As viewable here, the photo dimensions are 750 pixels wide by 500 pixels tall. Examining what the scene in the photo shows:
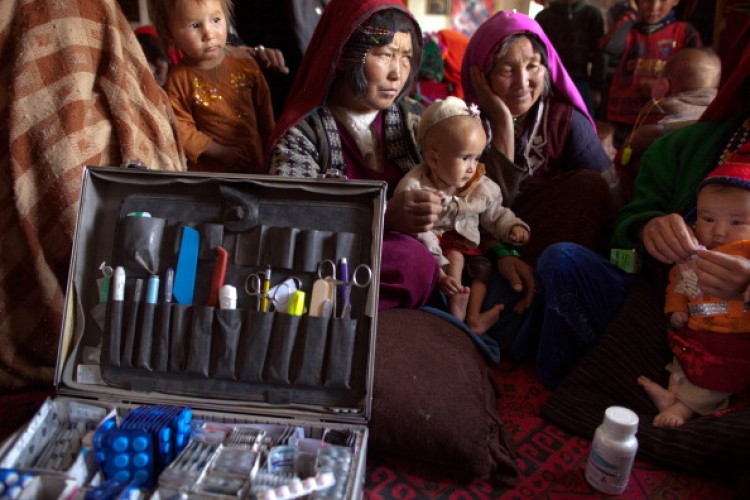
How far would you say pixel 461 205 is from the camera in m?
1.51

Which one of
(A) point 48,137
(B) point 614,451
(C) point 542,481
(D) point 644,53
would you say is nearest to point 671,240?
(B) point 614,451

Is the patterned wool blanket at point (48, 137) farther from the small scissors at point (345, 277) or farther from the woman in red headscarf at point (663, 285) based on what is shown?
the woman in red headscarf at point (663, 285)

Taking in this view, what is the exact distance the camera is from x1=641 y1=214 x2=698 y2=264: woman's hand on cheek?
1.16 m

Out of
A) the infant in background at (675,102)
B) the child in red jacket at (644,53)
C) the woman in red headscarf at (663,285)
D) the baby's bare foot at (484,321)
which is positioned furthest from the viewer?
the child in red jacket at (644,53)

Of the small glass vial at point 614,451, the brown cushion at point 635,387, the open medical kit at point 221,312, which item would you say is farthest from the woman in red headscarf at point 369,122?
the small glass vial at point 614,451

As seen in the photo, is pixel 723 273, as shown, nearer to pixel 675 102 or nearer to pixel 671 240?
pixel 671 240

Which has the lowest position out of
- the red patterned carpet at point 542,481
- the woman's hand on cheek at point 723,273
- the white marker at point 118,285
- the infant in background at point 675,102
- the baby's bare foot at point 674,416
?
the red patterned carpet at point 542,481

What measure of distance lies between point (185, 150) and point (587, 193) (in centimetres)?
113

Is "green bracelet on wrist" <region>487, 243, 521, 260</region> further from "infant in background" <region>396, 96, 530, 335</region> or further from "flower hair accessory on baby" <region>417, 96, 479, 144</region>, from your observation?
"flower hair accessory on baby" <region>417, 96, 479, 144</region>

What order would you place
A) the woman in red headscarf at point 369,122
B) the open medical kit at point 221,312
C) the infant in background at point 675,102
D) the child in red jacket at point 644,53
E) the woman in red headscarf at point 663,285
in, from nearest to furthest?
the open medical kit at point 221,312
the woman in red headscarf at point 663,285
the woman in red headscarf at point 369,122
the infant in background at point 675,102
the child in red jacket at point 644,53

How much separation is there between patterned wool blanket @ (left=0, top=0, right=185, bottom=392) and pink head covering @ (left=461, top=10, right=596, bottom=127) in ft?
3.06

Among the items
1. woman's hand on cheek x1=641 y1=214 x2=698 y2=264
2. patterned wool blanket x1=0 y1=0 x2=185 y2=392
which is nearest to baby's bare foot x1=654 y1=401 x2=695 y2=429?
woman's hand on cheek x1=641 y1=214 x2=698 y2=264

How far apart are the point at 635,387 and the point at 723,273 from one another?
0.33m

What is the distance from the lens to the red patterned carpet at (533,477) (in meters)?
1.09
